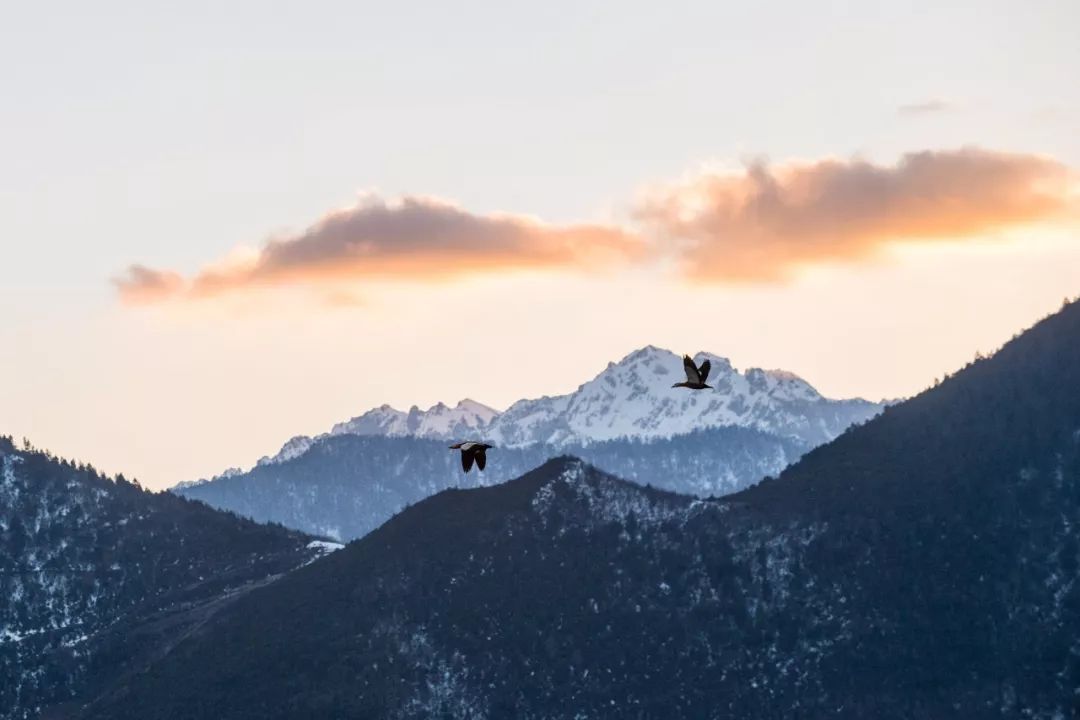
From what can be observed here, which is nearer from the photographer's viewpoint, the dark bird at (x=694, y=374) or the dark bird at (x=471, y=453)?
the dark bird at (x=471, y=453)

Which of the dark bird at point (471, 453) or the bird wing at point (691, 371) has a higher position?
the bird wing at point (691, 371)

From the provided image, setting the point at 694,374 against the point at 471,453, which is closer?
the point at 471,453

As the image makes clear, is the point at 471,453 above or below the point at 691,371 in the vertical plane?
below

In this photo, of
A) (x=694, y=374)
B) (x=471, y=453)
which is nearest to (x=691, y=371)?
(x=694, y=374)

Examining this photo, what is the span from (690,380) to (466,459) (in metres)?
12.5

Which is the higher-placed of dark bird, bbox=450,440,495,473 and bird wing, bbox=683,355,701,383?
bird wing, bbox=683,355,701,383

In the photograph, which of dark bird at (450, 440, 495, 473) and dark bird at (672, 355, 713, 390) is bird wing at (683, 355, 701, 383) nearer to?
dark bird at (672, 355, 713, 390)

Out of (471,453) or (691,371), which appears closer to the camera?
(471,453)

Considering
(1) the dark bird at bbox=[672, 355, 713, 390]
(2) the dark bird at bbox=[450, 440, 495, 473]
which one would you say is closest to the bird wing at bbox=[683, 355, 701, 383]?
(1) the dark bird at bbox=[672, 355, 713, 390]

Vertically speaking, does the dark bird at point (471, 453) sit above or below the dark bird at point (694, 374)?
below

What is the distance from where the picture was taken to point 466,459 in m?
95.4

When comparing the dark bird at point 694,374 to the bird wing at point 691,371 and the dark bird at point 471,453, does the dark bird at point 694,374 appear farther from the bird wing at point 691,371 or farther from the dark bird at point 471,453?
the dark bird at point 471,453

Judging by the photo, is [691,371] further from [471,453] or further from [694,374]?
[471,453]

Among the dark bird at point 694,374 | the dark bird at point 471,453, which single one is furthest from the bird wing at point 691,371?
the dark bird at point 471,453
